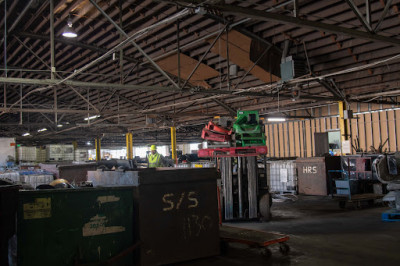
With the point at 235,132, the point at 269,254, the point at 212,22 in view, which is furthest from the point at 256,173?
the point at 212,22

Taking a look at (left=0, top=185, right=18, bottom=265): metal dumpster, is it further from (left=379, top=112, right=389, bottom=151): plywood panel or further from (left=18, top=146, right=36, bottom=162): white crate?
(left=18, top=146, right=36, bottom=162): white crate

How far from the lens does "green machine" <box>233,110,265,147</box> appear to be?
9.97 m

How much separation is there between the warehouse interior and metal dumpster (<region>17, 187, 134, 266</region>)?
1cm

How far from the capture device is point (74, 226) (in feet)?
16.0

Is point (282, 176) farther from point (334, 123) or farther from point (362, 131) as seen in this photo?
point (334, 123)

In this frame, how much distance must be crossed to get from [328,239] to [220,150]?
3738 millimetres

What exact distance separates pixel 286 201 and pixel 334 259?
8.44 metres

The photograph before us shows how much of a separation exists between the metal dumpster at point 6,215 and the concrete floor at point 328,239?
2699 millimetres

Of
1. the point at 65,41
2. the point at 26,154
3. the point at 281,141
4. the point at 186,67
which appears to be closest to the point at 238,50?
the point at 186,67

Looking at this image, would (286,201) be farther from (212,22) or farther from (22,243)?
(22,243)

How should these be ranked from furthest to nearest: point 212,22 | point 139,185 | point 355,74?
point 355,74
point 212,22
point 139,185

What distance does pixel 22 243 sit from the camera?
177 inches

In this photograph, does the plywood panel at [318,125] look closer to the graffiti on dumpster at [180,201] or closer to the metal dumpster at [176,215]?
the metal dumpster at [176,215]

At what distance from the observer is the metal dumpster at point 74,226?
180 inches
